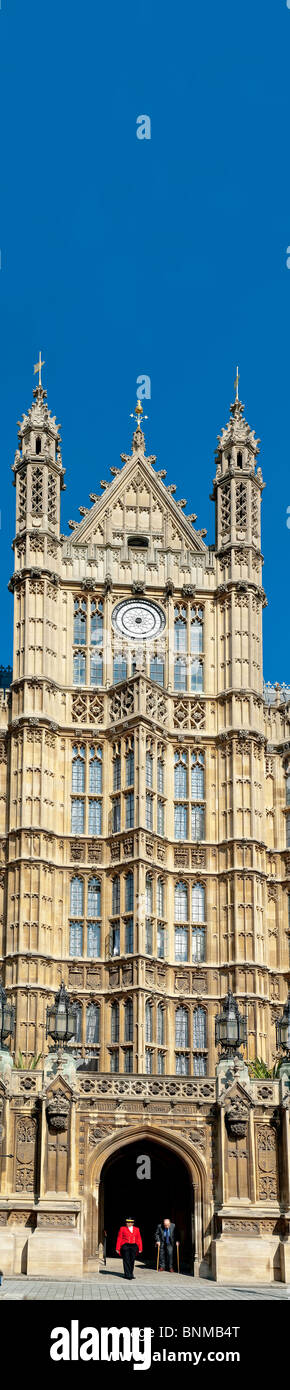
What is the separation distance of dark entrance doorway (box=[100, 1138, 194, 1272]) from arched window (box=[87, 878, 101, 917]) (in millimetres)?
13955

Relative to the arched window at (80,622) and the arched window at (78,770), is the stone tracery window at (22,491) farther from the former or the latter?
the arched window at (78,770)

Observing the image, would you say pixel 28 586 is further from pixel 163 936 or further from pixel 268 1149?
pixel 268 1149

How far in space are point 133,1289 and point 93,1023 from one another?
26762 millimetres

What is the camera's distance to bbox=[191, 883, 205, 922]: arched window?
72.2m

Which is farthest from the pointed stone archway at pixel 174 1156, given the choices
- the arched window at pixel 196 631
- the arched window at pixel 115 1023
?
the arched window at pixel 196 631

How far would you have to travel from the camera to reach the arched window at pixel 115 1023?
68.6 m

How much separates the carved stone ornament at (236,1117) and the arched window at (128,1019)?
52.9 ft

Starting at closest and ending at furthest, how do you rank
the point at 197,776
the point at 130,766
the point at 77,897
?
the point at 77,897, the point at 130,766, the point at 197,776

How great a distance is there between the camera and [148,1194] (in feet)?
192

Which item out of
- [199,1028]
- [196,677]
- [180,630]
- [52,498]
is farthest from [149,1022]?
[52,498]

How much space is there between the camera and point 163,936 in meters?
Result: 71.0

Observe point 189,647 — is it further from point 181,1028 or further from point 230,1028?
point 230,1028

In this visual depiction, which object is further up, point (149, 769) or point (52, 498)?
point (52, 498)
